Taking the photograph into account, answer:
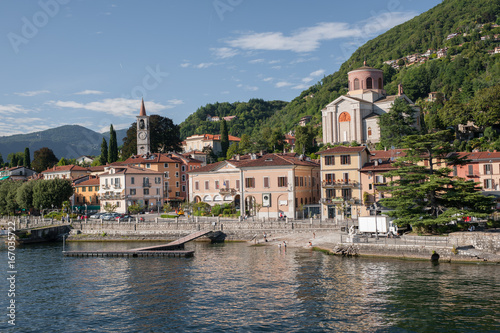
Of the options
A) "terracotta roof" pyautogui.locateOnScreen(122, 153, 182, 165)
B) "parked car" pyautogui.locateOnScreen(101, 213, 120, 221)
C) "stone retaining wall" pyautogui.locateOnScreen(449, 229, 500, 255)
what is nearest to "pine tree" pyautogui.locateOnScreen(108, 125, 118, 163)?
"terracotta roof" pyautogui.locateOnScreen(122, 153, 182, 165)

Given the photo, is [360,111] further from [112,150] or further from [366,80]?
[112,150]

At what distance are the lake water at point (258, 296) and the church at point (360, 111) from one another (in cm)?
5318

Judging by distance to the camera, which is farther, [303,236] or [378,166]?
[378,166]

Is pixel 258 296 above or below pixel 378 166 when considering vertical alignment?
below

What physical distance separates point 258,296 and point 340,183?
1224 inches

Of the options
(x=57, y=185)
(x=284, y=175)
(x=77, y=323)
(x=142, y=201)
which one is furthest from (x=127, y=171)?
(x=77, y=323)

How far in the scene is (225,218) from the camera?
60.5 meters

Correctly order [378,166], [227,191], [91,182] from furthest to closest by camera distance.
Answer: [91,182] < [227,191] < [378,166]

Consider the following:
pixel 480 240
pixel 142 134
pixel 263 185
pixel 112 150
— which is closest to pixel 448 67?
pixel 142 134

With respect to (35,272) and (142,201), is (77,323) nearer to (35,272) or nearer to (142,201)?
(35,272)

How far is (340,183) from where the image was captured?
184 ft

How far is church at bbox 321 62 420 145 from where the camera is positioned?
291 ft

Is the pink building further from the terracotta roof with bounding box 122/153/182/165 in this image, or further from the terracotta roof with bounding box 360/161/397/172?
the terracotta roof with bounding box 122/153/182/165

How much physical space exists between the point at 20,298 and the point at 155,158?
55.3 meters
